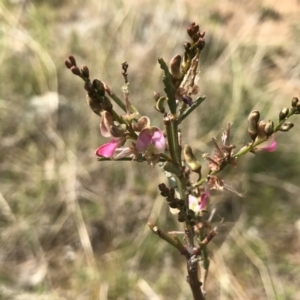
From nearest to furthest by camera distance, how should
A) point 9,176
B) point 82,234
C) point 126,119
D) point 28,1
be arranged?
point 126,119, point 82,234, point 9,176, point 28,1

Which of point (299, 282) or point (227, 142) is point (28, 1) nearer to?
point (299, 282)

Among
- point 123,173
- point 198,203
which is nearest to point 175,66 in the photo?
point 198,203

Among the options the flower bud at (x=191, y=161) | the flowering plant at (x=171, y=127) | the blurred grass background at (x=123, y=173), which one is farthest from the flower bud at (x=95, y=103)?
the blurred grass background at (x=123, y=173)

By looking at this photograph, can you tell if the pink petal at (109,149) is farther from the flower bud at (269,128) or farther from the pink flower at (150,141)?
the flower bud at (269,128)

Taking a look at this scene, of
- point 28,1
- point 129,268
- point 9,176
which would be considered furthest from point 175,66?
point 28,1

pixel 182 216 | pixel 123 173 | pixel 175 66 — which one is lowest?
pixel 182 216

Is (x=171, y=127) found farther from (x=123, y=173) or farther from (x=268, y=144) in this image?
(x=123, y=173)

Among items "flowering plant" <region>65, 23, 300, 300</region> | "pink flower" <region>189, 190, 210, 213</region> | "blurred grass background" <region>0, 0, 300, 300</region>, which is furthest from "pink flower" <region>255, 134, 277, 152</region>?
"blurred grass background" <region>0, 0, 300, 300</region>
